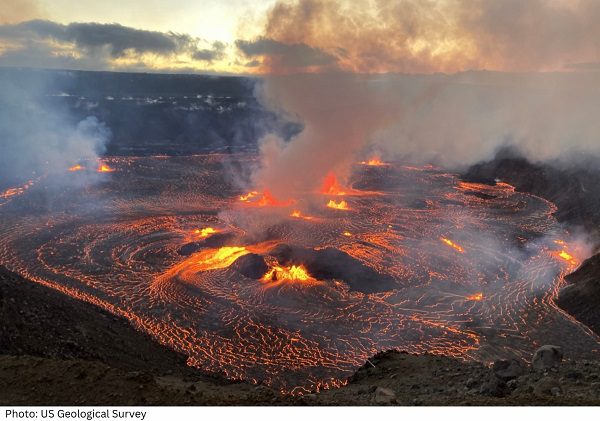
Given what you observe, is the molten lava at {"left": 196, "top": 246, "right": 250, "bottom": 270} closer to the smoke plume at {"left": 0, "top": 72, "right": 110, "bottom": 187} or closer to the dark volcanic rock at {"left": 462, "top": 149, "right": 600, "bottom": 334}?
the dark volcanic rock at {"left": 462, "top": 149, "right": 600, "bottom": 334}

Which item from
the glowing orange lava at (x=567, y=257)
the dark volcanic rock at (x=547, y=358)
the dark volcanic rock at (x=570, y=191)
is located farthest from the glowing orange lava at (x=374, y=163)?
the dark volcanic rock at (x=547, y=358)

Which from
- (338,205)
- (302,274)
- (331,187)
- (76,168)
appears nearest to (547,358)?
(302,274)

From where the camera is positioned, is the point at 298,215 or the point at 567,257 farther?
the point at 298,215

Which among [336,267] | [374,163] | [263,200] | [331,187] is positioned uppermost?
[374,163]

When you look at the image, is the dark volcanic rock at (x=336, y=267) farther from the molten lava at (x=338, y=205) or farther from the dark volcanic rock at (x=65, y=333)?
the molten lava at (x=338, y=205)

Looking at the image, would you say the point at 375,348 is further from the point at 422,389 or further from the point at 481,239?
the point at 481,239

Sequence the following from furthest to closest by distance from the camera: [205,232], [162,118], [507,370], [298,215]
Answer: [162,118] < [298,215] < [205,232] < [507,370]

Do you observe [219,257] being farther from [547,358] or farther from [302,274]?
[547,358]
